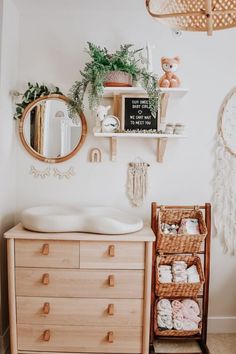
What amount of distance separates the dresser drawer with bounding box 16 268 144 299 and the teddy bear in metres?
1.26

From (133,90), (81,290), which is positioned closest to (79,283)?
(81,290)

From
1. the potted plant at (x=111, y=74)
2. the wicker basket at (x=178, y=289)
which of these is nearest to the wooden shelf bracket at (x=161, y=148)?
the potted plant at (x=111, y=74)

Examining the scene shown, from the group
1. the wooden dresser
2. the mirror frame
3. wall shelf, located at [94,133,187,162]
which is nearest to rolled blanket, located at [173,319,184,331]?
the wooden dresser

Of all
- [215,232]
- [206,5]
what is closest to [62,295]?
[215,232]

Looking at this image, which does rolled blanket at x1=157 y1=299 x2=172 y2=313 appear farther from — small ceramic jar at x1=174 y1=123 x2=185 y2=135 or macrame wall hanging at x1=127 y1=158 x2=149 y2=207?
small ceramic jar at x1=174 y1=123 x2=185 y2=135

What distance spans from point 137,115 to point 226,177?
82 centimetres

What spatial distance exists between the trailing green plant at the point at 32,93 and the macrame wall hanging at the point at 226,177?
124 cm

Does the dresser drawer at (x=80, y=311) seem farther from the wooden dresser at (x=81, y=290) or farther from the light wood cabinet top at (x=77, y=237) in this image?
the light wood cabinet top at (x=77, y=237)

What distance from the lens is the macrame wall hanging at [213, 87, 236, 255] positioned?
107 inches

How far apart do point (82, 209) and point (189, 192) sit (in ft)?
2.67

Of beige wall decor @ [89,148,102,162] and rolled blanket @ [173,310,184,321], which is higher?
beige wall decor @ [89,148,102,162]

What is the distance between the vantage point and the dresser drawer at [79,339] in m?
2.34

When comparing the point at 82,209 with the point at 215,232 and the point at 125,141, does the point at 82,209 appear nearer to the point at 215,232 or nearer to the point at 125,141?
the point at 125,141

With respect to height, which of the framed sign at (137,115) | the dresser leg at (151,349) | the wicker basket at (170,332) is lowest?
the dresser leg at (151,349)
